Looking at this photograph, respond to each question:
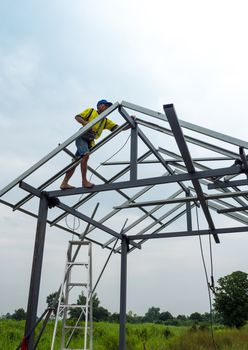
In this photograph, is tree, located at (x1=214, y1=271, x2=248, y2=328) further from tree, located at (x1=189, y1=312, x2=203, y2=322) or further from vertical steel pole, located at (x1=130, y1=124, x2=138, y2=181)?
vertical steel pole, located at (x1=130, y1=124, x2=138, y2=181)

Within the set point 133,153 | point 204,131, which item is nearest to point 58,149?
point 133,153

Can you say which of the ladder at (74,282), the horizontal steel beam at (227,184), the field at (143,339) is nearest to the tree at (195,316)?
the field at (143,339)

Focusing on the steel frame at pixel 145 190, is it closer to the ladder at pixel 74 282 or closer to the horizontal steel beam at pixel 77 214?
the horizontal steel beam at pixel 77 214

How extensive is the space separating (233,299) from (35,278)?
1610 cm

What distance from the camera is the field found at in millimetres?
10242

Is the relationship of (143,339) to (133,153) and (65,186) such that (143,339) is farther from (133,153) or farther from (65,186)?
(133,153)

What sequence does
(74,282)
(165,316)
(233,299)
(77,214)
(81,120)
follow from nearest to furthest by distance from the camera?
(81,120) < (74,282) < (77,214) < (233,299) < (165,316)

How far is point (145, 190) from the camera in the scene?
6.56 metres

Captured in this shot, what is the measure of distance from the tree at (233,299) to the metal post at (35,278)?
1493 cm

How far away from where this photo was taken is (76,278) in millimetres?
5379

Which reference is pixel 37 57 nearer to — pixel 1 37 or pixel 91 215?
pixel 1 37

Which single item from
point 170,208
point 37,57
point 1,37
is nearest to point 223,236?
point 170,208

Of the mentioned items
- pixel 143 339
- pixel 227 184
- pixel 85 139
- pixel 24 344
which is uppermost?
pixel 85 139

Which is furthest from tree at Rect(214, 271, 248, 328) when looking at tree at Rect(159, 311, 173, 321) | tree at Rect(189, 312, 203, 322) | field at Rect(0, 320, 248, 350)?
field at Rect(0, 320, 248, 350)
